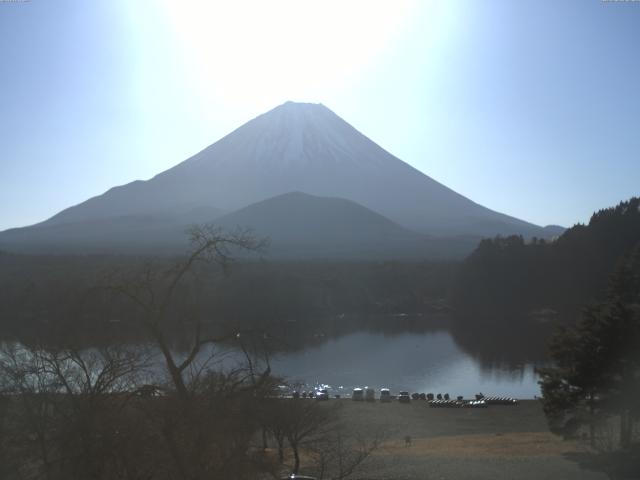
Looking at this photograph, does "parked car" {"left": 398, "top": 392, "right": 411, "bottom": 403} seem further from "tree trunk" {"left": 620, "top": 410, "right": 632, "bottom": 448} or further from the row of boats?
"tree trunk" {"left": 620, "top": 410, "right": 632, "bottom": 448}

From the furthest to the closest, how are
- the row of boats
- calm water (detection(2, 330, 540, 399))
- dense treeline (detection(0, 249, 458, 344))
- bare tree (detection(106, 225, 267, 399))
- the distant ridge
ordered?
1. the distant ridge
2. calm water (detection(2, 330, 540, 399))
3. the row of boats
4. dense treeline (detection(0, 249, 458, 344))
5. bare tree (detection(106, 225, 267, 399))

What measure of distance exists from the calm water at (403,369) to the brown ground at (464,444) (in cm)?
253

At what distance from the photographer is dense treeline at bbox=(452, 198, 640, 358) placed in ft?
113

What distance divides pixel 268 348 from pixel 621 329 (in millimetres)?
5894

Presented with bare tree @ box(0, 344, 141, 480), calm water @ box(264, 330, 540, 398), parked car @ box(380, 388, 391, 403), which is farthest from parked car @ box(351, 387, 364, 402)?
bare tree @ box(0, 344, 141, 480)

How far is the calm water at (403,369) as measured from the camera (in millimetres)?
18031

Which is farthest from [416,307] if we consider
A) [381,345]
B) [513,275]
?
[381,345]

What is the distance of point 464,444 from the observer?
36.1 ft

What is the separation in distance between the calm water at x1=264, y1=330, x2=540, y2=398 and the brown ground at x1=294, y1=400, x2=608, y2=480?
2.53 m

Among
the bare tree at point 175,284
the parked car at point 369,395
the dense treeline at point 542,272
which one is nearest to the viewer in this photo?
the bare tree at point 175,284

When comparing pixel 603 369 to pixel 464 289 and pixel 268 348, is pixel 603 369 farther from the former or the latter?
pixel 464 289

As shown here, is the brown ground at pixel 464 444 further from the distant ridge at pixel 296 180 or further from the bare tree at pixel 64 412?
the distant ridge at pixel 296 180

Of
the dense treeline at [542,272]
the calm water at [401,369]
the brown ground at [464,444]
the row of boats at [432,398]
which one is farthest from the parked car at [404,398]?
the dense treeline at [542,272]

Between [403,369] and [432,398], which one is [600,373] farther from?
[403,369]
